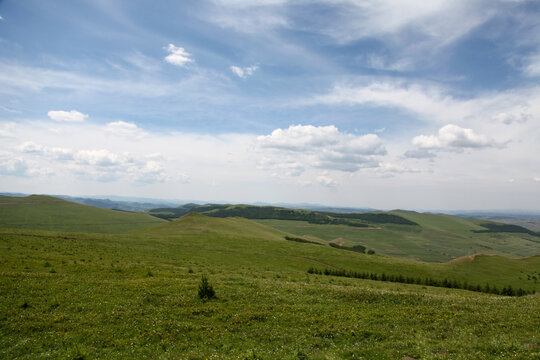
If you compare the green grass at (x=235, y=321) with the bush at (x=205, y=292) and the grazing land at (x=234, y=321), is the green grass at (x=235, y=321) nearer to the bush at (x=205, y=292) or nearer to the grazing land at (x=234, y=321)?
the grazing land at (x=234, y=321)

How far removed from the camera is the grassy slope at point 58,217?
4978 inches

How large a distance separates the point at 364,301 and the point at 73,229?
14541cm

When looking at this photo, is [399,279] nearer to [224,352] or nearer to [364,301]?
[364,301]

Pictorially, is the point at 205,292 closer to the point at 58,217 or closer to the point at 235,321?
the point at 235,321

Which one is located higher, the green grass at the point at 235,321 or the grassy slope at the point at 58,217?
the green grass at the point at 235,321

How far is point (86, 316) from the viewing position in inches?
675

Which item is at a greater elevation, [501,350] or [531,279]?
[501,350]

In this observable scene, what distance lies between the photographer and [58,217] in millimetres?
142875

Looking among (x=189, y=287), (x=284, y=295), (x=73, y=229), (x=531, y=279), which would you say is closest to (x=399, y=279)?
(x=531, y=279)

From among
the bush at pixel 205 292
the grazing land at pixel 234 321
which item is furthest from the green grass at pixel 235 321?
the bush at pixel 205 292

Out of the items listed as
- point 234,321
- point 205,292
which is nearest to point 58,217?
point 205,292

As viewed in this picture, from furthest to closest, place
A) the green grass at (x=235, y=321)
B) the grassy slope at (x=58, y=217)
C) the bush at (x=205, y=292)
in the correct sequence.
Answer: the grassy slope at (x=58, y=217)
the bush at (x=205, y=292)
the green grass at (x=235, y=321)

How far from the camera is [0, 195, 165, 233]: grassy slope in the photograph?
4978 inches

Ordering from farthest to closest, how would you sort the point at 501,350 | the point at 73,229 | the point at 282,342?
1. the point at 73,229
2. the point at 282,342
3. the point at 501,350
